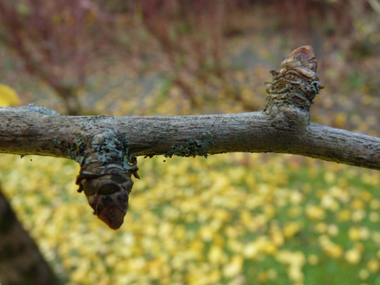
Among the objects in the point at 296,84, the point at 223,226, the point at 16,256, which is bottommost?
the point at 296,84

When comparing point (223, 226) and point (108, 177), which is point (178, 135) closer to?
point (108, 177)

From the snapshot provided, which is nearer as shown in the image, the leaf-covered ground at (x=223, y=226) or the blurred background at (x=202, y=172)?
the leaf-covered ground at (x=223, y=226)

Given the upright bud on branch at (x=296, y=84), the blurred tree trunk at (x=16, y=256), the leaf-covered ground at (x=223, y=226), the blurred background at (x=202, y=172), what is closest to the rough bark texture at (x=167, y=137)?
the upright bud on branch at (x=296, y=84)

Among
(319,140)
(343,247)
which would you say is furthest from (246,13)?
(319,140)

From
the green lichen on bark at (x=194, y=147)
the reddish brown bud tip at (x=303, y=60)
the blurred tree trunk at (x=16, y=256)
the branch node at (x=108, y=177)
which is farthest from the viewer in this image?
the blurred tree trunk at (x=16, y=256)

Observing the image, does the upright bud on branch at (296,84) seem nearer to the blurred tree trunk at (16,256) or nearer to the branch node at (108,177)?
the branch node at (108,177)

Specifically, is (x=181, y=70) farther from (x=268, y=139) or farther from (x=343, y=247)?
(x=268, y=139)

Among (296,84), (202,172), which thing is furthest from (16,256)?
(296,84)
